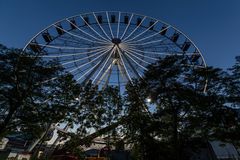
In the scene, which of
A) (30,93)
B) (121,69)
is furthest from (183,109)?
(121,69)

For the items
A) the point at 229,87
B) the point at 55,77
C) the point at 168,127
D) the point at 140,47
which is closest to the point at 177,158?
the point at 168,127

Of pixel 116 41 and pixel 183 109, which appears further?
pixel 116 41

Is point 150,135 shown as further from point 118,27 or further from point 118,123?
point 118,27

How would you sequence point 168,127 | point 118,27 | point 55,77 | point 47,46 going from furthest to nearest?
point 118,27 < point 47,46 < point 55,77 < point 168,127

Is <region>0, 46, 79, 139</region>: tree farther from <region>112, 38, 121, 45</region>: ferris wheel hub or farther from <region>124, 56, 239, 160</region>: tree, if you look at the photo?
<region>112, 38, 121, 45</region>: ferris wheel hub

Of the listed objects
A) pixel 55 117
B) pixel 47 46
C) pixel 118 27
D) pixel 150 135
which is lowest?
pixel 150 135

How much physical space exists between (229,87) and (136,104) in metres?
6.28

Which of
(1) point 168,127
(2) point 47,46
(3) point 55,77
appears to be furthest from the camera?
(2) point 47,46

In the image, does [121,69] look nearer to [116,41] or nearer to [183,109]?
[116,41]

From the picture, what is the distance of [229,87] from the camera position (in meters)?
12.2

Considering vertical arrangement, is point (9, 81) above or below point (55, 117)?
above

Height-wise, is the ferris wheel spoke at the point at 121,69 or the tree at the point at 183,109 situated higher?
the ferris wheel spoke at the point at 121,69

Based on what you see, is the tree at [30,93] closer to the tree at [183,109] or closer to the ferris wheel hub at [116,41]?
the tree at [183,109]

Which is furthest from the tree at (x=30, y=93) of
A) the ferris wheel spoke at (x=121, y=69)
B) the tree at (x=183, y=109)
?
the ferris wheel spoke at (x=121, y=69)
